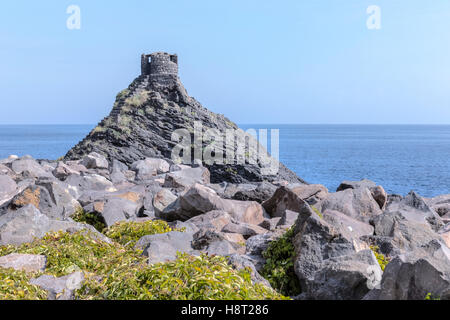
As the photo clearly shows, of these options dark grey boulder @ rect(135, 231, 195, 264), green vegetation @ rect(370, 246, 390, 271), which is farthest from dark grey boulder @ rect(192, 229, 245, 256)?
green vegetation @ rect(370, 246, 390, 271)

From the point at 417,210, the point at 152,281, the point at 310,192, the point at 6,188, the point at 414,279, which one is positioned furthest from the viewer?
the point at 6,188

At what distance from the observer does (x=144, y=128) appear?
35469 millimetres

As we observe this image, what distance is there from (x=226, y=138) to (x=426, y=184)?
2844cm

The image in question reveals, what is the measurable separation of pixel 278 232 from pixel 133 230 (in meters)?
3.10

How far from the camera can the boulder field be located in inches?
212

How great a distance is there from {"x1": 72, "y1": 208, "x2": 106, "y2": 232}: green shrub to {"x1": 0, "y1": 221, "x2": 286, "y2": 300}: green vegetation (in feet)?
9.18

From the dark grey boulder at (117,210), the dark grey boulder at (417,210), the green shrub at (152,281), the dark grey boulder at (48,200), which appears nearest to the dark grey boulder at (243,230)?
the green shrub at (152,281)

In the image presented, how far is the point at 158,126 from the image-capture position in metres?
35.8

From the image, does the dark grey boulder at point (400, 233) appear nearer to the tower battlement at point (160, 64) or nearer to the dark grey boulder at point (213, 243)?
the dark grey boulder at point (213, 243)

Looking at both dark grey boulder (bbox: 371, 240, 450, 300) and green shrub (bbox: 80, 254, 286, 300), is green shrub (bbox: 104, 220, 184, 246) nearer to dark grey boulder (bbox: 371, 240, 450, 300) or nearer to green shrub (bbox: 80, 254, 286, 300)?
green shrub (bbox: 80, 254, 286, 300)

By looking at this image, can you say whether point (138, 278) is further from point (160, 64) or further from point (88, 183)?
point (160, 64)

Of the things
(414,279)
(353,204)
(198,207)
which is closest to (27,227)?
(198,207)

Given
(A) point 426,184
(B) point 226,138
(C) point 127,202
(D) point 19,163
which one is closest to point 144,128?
(B) point 226,138
